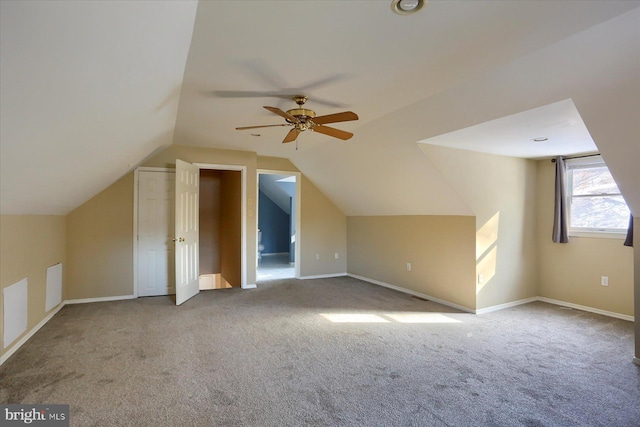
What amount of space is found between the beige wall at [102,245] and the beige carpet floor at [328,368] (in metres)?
0.46

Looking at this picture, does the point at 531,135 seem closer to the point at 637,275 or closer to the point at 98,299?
the point at 637,275

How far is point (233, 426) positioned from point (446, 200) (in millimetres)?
3625

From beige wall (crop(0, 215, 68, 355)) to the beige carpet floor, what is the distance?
0.36m

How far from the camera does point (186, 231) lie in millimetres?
4762

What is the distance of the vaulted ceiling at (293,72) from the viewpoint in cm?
147

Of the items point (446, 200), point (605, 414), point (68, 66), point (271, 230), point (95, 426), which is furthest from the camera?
point (271, 230)

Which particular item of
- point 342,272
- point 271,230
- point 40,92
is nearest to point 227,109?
point 40,92

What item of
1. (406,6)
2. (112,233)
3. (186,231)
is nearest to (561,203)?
(406,6)

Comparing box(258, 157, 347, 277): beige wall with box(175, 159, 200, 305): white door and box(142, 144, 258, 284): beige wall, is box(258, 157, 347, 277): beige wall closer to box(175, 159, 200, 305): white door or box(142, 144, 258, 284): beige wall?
box(142, 144, 258, 284): beige wall

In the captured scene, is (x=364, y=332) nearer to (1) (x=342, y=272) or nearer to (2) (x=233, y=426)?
(2) (x=233, y=426)

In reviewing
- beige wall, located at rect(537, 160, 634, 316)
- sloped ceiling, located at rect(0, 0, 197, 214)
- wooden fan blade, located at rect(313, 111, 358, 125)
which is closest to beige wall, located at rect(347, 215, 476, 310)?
beige wall, located at rect(537, 160, 634, 316)

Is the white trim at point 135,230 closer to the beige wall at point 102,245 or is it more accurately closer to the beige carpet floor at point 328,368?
the beige wall at point 102,245

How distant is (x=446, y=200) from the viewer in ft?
14.4

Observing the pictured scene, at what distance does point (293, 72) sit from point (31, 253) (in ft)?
10.9
